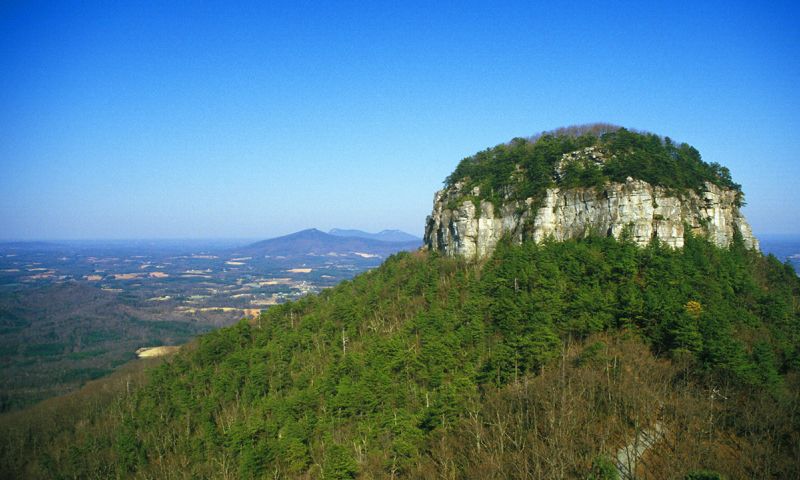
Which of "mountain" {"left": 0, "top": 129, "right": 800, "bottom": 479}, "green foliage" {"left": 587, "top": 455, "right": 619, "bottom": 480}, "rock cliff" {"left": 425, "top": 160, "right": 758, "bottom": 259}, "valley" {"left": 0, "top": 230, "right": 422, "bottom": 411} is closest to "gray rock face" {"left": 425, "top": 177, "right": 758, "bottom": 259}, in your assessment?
"rock cliff" {"left": 425, "top": 160, "right": 758, "bottom": 259}

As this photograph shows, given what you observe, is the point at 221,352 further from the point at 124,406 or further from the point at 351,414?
the point at 351,414

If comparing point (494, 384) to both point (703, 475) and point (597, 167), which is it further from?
point (597, 167)

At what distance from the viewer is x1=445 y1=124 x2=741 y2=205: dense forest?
4338cm

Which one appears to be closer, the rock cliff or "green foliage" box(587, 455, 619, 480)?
"green foliage" box(587, 455, 619, 480)

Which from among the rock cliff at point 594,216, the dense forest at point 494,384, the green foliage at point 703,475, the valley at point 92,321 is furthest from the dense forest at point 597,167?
the valley at point 92,321

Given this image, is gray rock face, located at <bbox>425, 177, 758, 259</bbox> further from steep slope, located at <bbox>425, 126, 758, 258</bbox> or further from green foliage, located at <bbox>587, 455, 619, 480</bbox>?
green foliage, located at <bbox>587, 455, 619, 480</bbox>

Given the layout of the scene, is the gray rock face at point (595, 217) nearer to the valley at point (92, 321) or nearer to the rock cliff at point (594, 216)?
the rock cliff at point (594, 216)

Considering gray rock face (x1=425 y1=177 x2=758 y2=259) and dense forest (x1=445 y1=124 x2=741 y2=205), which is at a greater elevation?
dense forest (x1=445 y1=124 x2=741 y2=205)

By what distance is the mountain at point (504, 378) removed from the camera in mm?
18781

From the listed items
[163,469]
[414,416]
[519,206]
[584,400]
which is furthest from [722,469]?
[163,469]

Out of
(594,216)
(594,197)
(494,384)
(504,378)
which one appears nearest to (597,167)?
(594,197)

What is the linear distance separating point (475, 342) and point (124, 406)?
143ft

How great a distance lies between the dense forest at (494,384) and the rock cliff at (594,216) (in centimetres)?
245

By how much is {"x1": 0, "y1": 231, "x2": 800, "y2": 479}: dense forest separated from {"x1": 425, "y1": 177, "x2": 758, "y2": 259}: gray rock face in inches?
99.1
